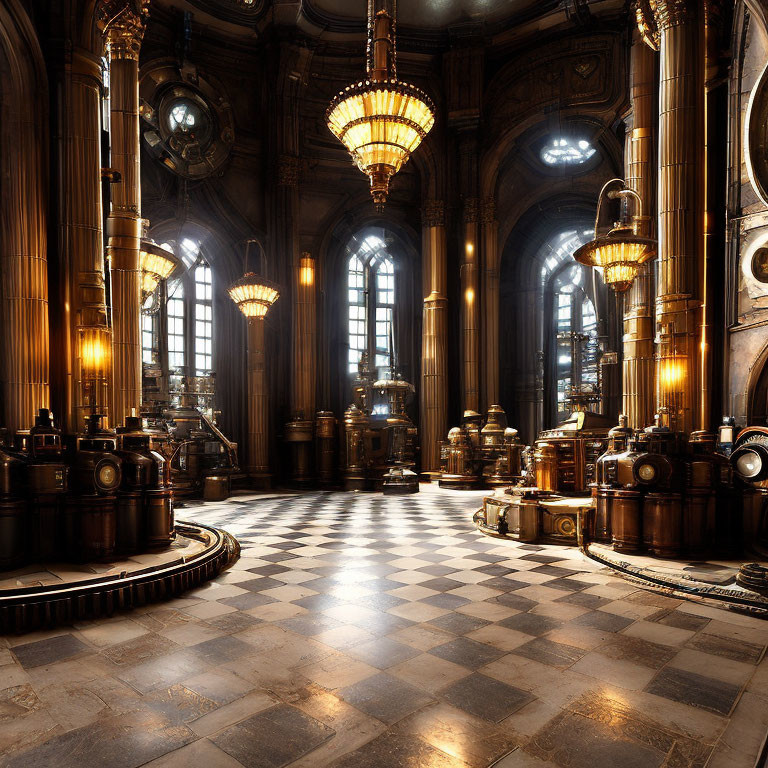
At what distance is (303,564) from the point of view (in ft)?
18.6

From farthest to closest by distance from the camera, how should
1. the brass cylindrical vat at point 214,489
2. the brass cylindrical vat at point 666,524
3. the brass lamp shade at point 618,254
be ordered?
the brass cylindrical vat at point 214,489
the brass lamp shade at point 618,254
the brass cylindrical vat at point 666,524

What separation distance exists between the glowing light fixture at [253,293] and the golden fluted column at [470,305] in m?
5.75

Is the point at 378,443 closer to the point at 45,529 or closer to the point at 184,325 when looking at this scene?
the point at 184,325

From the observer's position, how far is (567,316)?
2142cm

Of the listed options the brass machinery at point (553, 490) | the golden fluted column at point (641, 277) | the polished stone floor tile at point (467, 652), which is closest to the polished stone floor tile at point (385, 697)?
the polished stone floor tile at point (467, 652)

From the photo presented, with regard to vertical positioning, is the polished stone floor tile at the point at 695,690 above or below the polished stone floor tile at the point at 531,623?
above

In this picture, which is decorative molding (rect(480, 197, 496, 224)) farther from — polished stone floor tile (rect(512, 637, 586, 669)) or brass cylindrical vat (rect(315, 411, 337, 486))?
polished stone floor tile (rect(512, 637, 586, 669))

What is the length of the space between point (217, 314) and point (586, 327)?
12.9m

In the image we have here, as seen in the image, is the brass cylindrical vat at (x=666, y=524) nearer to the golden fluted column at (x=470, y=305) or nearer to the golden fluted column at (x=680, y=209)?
the golden fluted column at (x=680, y=209)

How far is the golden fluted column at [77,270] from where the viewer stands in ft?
19.7

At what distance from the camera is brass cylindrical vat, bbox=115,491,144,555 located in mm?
5285

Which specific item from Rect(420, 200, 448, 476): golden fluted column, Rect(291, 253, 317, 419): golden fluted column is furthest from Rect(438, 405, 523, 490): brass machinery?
Rect(291, 253, 317, 419): golden fluted column

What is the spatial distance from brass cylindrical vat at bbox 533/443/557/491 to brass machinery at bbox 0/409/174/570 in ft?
17.2

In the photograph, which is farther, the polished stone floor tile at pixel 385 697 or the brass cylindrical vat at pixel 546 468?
the brass cylindrical vat at pixel 546 468
